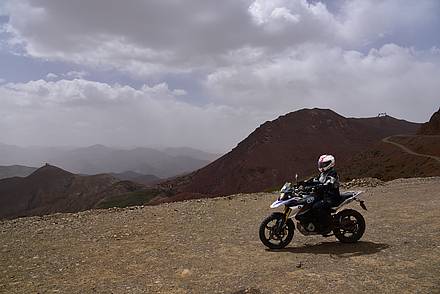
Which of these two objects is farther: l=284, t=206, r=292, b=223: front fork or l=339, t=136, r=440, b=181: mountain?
l=339, t=136, r=440, b=181: mountain

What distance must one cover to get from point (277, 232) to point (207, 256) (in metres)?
1.61

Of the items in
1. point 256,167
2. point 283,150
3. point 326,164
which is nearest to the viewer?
point 326,164

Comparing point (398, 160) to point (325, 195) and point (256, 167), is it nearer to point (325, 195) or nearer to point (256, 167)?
point (256, 167)

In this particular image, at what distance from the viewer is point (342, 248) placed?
8453mm

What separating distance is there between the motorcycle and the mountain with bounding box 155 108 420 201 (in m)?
72.6

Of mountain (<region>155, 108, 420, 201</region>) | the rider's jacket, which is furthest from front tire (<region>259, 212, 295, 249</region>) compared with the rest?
mountain (<region>155, 108, 420, 201</region>)

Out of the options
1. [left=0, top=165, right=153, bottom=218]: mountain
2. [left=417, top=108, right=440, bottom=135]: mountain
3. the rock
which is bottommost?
[left=0, top=165, right=153, bottom=218]: mountain

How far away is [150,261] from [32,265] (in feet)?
7.76

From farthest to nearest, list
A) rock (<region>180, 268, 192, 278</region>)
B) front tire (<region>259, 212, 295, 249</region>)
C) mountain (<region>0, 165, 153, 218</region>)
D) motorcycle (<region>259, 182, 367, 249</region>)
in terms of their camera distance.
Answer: mountain (<region>0, 165, 153, 218</region>) < front tire (<region>259, 212, 295, 249</region>) < motorcycle (<region>259, 182, 367, 249</region>) < rock (<region>180, 268, 192, 278</region>)

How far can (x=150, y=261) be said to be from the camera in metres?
8.09

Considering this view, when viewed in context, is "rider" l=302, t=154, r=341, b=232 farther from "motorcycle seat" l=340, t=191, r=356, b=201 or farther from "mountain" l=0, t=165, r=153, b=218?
"mountain" l=0, t=165, r=153, b=218

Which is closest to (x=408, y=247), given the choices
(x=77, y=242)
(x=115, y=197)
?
(x=77, y=242)

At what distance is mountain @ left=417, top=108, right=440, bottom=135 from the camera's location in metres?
69.8

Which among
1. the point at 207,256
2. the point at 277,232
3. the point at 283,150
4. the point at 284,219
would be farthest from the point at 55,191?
the point at 284,219
